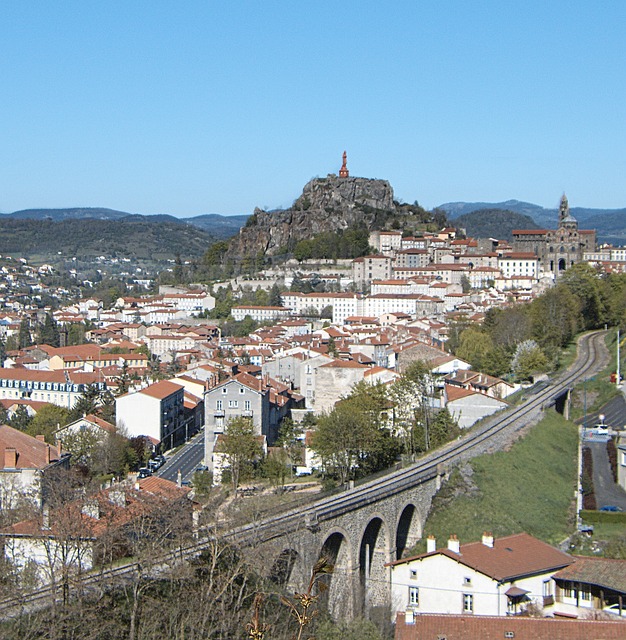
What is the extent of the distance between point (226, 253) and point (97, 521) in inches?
3288

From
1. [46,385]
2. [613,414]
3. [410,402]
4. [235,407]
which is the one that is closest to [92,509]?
[410,402]

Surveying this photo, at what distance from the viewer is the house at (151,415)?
41719mm

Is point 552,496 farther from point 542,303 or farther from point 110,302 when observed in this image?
point 110,302

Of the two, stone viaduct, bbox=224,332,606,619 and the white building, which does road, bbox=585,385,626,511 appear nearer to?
stone viaduct, bbox=224,332,606,619

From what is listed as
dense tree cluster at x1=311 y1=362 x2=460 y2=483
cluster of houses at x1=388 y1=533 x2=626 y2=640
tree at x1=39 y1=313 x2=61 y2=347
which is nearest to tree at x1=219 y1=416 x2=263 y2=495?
dense tree cluster at x1=311 y1=362 x2=460 y2=483

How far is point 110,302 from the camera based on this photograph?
356 ft

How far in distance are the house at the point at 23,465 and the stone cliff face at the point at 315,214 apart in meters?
68.9

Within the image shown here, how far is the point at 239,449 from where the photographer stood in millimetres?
32281

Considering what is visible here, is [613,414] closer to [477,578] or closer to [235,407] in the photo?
[235,407]

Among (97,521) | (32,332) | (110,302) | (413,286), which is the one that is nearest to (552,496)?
(97,521)

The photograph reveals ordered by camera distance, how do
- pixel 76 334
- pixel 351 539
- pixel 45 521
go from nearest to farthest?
pixel 45 521 < pixel 351 539 < pixel 76 334

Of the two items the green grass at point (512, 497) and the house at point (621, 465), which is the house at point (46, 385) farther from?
the house at point (621, 465)

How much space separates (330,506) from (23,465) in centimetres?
953

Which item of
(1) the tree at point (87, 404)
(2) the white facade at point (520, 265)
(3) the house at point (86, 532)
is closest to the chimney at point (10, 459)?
(3) the house at point (86, 532)
